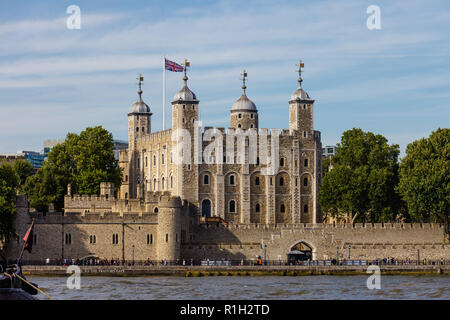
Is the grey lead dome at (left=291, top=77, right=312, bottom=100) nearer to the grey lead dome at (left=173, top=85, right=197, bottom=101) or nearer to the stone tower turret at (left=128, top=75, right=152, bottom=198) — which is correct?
the grey lead dome at (left=173, top=85, right=197, bottom=101)

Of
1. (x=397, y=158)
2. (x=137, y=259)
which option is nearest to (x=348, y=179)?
(x=397, y=158)

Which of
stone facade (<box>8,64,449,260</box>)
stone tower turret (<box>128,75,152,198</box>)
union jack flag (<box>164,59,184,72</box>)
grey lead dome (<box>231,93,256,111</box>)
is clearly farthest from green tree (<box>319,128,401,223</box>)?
stone tower turret (<box>128,75,152,198</box>)

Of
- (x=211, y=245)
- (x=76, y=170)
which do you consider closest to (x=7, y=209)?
(x=211, y=245)

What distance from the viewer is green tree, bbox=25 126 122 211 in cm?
10106

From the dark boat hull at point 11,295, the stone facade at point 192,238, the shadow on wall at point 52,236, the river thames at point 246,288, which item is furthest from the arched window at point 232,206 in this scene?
the dark boat hull at point 11,295

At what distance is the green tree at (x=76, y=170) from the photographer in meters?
101

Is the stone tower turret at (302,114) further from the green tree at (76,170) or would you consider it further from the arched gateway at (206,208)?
the green tree at (76,170)

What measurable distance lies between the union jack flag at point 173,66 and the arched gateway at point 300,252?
20556mm

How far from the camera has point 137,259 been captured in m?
84.9

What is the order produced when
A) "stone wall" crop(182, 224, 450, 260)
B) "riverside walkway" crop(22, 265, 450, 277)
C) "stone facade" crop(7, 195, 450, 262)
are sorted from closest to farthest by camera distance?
1. "riverside walkway" crop(22, 265, 450, 277)
2. "stone facade" crop(7, 195, 450, 262)
3. "stone wall" crop(182, 224, 450, 260)

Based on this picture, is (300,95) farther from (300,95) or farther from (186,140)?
(186,140)

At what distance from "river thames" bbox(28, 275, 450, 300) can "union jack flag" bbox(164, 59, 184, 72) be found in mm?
28483
